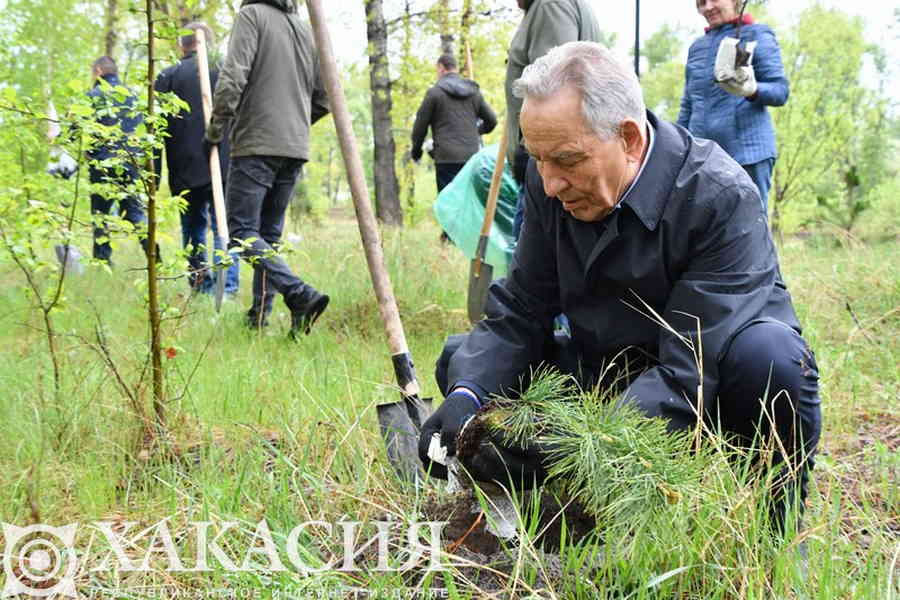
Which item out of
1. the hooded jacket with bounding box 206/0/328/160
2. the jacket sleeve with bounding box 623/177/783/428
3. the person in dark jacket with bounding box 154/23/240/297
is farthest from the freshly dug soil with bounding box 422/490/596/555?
the person in dark jacket with bounding box 154/23/240/297

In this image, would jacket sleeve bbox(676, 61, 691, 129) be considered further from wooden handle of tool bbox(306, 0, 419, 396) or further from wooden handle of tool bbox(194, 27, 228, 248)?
wooden handle of tool bbox(194, 27, 228, 248)

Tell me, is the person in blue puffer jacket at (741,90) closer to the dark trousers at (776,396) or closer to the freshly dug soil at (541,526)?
the dark trousers at (776,396)

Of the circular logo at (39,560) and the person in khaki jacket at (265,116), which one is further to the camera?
the person in khaki jacket at (265,116)

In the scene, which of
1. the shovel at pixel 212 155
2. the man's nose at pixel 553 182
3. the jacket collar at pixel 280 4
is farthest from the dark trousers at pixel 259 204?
the man's nose at pixel 553 182

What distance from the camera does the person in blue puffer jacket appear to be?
394 centimetres

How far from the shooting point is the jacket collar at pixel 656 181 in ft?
6.42

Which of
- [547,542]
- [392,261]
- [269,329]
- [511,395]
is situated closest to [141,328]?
[269,329]

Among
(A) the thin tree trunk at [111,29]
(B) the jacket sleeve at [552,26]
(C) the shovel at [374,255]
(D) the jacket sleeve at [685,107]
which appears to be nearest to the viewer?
(C) the shovel at [374,255]

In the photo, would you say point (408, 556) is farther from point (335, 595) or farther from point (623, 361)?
point (623, 361)

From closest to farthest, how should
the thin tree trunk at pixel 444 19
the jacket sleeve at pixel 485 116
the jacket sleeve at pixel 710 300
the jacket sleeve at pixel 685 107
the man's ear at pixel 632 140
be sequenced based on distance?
the jacket sleeve at pixel 710 300 → the man's ear at pixel 632 140 → the jacket sleeve at pixel 685 107 → the jacket sleeve at pixel 485 116 → the thin tree trunk at pixel 444 19

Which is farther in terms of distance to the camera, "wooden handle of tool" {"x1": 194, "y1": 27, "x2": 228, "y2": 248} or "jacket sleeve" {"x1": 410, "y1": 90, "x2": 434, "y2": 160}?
→ "jacket sleeve" {"x1": 410, "y1": 90, "x2": 434, "y2": 160}

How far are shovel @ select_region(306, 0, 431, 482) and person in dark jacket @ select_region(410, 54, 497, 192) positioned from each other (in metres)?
5.01

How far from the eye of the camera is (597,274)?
209cm

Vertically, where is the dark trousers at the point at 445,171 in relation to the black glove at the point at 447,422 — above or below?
above
